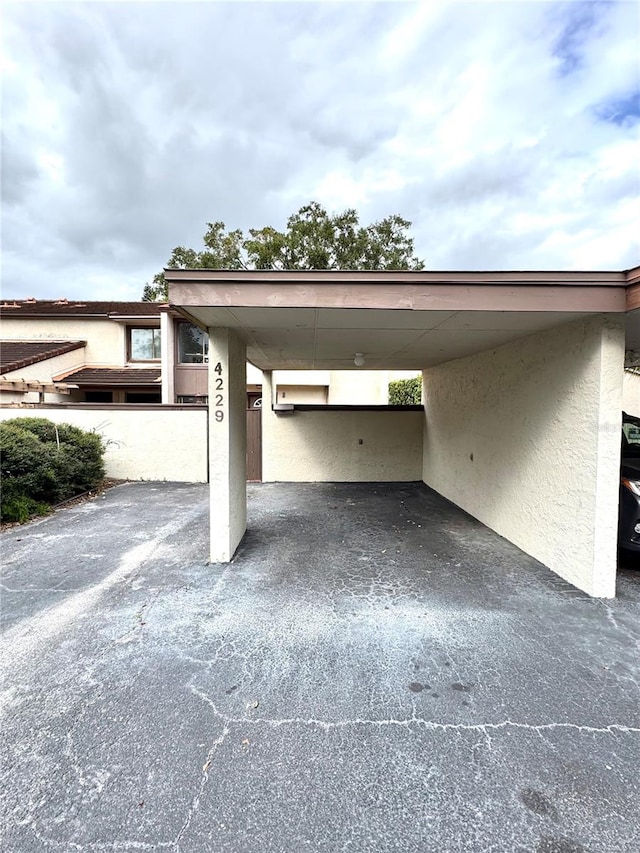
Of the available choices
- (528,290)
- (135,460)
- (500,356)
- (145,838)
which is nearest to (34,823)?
(145,838)

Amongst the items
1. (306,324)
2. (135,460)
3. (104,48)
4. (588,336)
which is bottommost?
(135,460)

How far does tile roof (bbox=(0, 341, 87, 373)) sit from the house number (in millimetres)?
11935

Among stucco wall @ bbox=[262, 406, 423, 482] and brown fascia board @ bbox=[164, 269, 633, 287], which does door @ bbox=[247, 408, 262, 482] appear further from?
brown fascia board @ bbox=[164, 269, 633, 287]

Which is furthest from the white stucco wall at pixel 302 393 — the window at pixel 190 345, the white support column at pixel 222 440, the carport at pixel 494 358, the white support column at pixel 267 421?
the white support column at pixel 222 440

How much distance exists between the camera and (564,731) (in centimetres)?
195

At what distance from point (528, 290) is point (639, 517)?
262 cm

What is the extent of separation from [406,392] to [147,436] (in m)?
8.91

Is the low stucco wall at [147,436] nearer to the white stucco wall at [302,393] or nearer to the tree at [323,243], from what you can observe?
the white stucco wall at [302,393]

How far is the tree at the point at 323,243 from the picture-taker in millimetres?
16656

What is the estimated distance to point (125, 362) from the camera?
14.3 meters

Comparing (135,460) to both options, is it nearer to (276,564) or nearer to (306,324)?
(276,564)

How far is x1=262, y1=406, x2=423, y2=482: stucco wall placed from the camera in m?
8.97

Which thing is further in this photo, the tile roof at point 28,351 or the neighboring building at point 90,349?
the neighboring building at point 90,349

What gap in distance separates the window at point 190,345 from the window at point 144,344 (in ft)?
6.82
